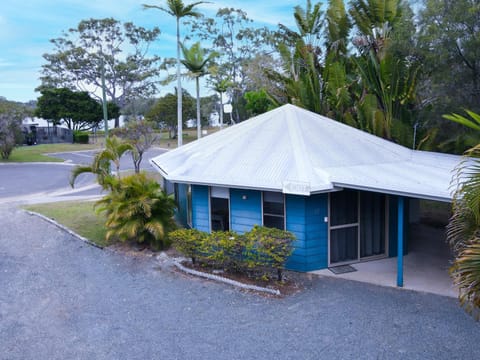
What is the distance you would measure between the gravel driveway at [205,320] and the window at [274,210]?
1.55m

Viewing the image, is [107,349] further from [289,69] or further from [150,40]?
[150,40]

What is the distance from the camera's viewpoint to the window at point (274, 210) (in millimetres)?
9828

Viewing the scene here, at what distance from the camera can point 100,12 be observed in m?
55.0

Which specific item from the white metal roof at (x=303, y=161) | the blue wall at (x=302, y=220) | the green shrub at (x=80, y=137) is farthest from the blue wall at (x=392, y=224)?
the green shrub at (x=80, y=137)

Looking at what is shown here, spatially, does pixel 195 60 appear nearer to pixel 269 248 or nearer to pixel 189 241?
pixel 189 241

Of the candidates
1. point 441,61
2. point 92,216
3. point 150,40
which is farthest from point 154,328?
point 150,40

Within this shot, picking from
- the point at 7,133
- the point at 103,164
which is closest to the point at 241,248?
the point at 103,164

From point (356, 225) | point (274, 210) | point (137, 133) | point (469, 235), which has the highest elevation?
point (137, 133)

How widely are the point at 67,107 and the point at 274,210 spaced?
48016 millimetres

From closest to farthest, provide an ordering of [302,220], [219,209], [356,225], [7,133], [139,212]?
[302,220]
[356,225]
[219,209]
[139,212]
[7,133]

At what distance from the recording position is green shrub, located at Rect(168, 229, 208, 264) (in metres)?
9.62

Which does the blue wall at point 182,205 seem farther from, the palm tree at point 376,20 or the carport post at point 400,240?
the palm tree at point 376,20

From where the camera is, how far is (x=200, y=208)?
11141mm

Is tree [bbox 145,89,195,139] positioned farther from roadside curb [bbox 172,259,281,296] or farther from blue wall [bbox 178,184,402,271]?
roadside curb [bbox 172,259,281,296]
